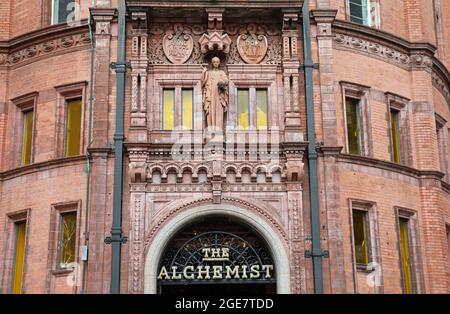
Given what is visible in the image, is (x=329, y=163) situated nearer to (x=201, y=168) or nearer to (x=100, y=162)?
(x=201, y=168)

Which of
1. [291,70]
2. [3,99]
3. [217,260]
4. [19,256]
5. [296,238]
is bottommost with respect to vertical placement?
[217,260]

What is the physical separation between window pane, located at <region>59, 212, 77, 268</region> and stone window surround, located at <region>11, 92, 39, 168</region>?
255 centimetres

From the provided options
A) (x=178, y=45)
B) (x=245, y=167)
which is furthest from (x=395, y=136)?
(x=178, y=45)

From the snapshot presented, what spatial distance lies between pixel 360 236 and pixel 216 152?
5.31 m

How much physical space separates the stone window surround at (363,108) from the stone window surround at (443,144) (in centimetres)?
436

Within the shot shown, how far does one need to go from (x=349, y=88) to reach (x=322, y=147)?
2.92m

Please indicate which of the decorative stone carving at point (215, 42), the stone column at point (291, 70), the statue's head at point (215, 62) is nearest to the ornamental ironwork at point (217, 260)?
the stone column at point (291, 70)

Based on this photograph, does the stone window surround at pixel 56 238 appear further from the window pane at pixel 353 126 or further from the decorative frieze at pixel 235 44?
the window pane at pixel 353 126

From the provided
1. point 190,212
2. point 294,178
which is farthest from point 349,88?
point 190,212

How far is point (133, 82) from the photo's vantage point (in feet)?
90.5

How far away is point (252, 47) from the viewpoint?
2848 cm

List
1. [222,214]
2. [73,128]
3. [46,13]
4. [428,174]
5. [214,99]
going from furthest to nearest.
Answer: [46,13] < [428,174] < [73,128] < [214,99] < [222,214]
